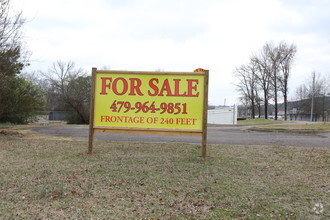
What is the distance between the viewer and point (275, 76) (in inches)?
1727

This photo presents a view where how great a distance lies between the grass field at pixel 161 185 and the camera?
3.48m

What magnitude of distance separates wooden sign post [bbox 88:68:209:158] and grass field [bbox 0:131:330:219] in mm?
731

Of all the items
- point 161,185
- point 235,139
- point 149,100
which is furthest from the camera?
point 235,139

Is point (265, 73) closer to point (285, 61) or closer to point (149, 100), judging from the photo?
point (285, 61)

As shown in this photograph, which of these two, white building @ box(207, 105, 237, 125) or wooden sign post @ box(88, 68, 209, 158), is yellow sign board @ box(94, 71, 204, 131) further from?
white building @ box(207, 105, 237, 125)

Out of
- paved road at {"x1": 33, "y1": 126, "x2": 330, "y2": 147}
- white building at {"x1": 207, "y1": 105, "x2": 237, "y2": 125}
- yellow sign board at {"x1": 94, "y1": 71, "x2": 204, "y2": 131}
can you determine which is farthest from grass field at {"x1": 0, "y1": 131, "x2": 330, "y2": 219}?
white building at {"x1": 207, "y1": 105, "x2": 237, "y2": 125}

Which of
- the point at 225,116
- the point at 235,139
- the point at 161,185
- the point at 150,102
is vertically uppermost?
the point at 150,102

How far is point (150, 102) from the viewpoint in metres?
7.11

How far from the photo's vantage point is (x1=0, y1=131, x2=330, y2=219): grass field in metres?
3.48

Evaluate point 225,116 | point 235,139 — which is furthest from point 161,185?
point 225,116

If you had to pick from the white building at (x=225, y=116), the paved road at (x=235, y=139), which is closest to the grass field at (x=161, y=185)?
the paved road at (x=235, y=139)

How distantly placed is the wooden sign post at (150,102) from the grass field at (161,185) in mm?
731

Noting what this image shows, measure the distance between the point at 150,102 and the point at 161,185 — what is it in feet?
9.64

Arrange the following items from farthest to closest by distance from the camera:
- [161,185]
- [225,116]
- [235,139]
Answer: [225,116] < [235,139] < [161,185]
